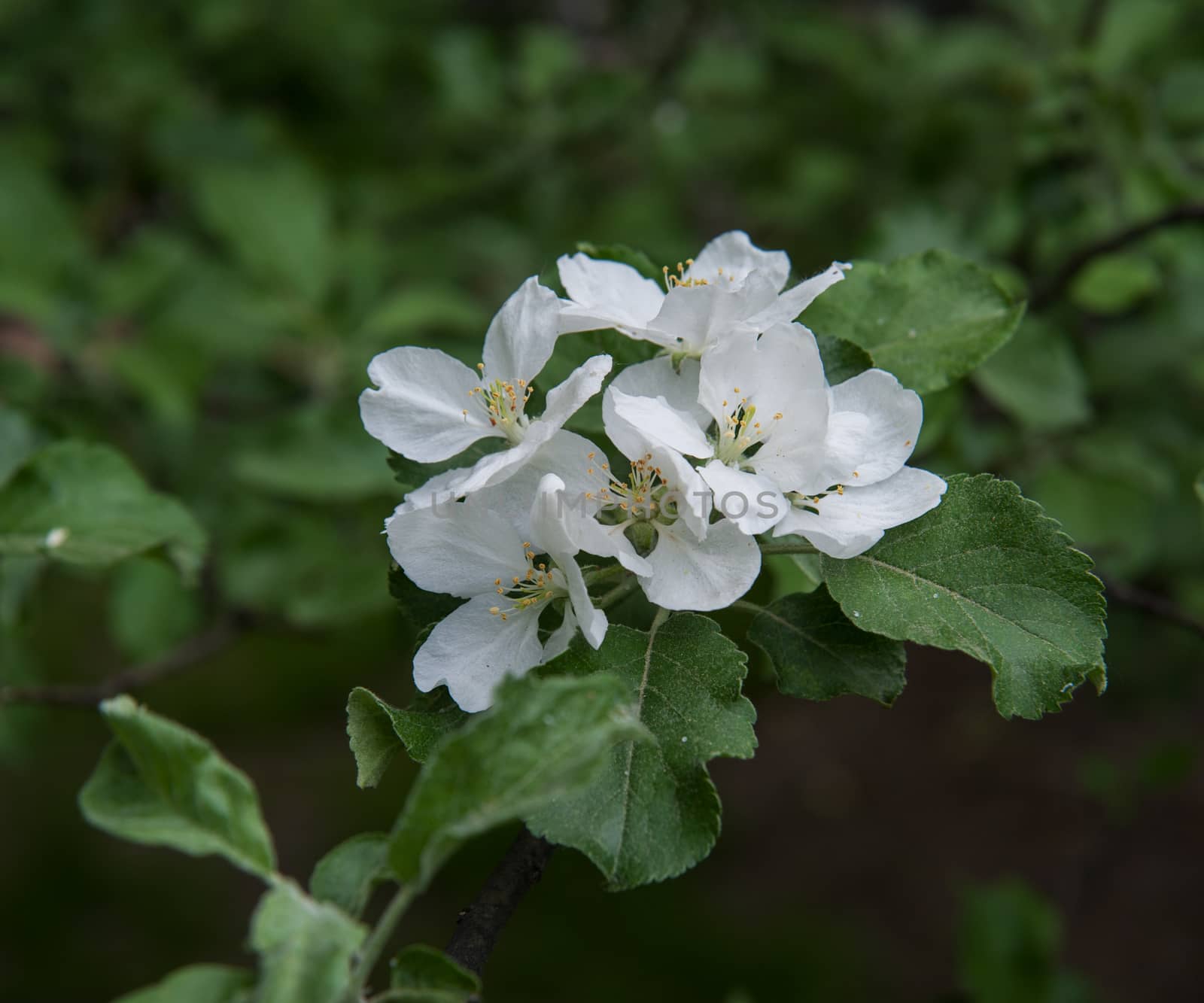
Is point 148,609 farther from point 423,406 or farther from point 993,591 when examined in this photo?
point 993,591

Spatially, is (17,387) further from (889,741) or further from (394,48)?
(889,741)

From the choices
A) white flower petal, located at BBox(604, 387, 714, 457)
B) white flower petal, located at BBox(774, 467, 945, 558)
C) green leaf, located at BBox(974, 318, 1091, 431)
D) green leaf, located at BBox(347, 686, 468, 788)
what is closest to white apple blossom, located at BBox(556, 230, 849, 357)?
white flower petal, located at BBox(604, 387, 714, 457)

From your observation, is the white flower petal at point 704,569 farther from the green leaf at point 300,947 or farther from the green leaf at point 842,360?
the green leaf at point 300,947

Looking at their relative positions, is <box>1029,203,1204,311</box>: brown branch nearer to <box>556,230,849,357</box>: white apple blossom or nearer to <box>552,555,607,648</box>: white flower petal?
<box>556,230,849,357</box>: white apple blossom

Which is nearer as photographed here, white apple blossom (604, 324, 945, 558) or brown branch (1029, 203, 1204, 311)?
white apple blossom (604, 324, 945, 558)

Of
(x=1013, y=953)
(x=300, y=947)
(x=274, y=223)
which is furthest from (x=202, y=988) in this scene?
(x=274, y=223)

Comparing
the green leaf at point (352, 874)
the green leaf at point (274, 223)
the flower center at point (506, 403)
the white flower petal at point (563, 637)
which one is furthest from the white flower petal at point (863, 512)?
the green leaf at point (274, 223)
